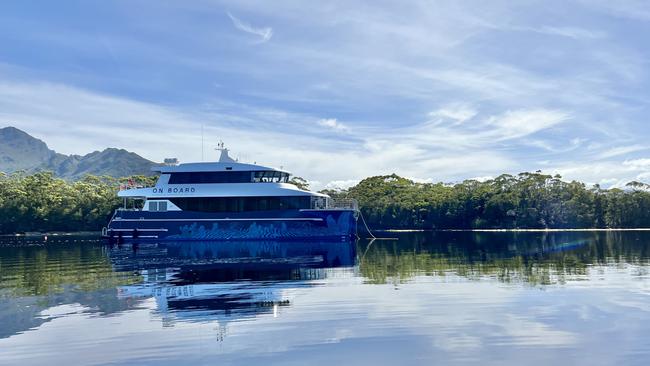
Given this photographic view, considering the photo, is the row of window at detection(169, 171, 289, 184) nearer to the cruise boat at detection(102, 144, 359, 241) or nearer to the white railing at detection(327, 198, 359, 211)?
the cruise boat at detection(102, 144, 359, 241)

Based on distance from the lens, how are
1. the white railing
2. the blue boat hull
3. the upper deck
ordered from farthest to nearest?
the white railing < the upper deck < the blue boat hull

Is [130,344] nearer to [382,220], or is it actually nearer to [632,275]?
[632,275]

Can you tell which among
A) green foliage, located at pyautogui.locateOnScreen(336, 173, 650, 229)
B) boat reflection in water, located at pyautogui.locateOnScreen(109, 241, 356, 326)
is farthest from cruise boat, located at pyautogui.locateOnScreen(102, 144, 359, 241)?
green foliage, located at pyautogui.locateOnScreen(336, 173, 650, 229)

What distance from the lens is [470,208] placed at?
79125 mm

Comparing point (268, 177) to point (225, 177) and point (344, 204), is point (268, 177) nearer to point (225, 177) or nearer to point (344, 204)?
point (225, 177)

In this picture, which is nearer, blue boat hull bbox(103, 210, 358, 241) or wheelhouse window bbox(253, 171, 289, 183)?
blue boat hull bbox(103, 210, 358, 241)

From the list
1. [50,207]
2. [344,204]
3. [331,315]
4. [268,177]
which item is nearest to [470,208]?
[344,204]

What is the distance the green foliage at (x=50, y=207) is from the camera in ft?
250

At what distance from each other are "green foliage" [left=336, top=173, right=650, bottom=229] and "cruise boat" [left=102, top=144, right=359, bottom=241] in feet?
121

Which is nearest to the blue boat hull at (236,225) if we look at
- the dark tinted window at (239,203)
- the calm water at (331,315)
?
the dark tinted window at (239,203)

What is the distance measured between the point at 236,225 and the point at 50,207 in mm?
45081

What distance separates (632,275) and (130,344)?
1847cm

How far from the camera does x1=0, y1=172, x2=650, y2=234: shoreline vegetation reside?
7581 centimetres

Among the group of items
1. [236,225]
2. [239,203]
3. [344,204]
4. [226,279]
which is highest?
[239,203]
